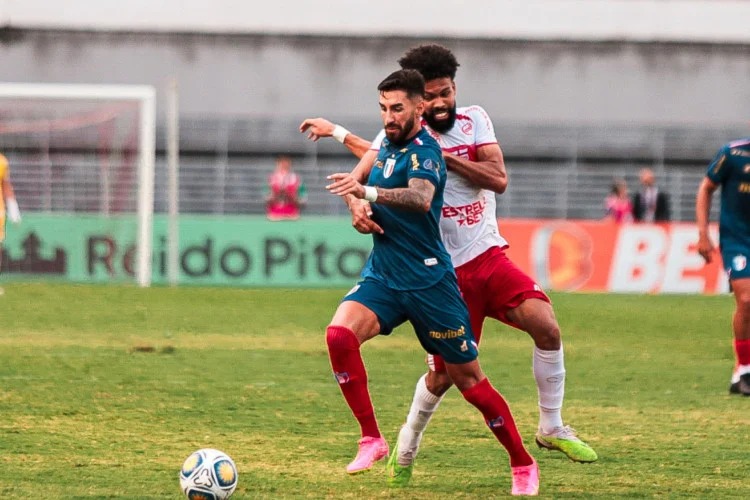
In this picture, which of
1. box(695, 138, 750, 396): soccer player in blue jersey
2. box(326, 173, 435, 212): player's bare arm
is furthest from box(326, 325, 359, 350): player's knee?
Result: box(695, 138, 750, 396): soccer player in blue jersey

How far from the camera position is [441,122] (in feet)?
24.6

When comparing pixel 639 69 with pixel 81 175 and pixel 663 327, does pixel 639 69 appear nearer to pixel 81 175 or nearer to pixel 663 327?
A: pixel 81 175

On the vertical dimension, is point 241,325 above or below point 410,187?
below

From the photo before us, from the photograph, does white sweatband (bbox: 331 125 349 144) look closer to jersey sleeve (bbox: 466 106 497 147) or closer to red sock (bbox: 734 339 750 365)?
jersey sleeve (bbox: 466 106 497 147)

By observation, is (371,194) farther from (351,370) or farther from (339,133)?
(339,133)

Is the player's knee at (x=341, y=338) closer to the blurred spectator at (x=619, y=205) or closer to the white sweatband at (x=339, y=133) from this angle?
the white sweatband at (x=339, y=133)

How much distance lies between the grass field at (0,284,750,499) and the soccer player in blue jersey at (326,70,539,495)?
0.32 m

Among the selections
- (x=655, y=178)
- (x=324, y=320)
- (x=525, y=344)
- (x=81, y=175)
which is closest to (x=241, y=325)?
(x=324, y=320)

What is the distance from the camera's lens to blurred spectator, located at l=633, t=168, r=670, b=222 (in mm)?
28609

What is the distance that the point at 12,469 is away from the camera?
719 centimetres

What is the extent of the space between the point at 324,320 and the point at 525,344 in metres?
2.90

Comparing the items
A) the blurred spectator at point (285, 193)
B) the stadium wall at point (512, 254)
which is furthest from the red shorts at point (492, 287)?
the blurred spectator at point (285, 193)

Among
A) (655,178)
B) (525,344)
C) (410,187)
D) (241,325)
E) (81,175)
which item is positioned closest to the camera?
(410,187)

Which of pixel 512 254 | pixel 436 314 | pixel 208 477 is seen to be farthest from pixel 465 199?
pixel 512 254
